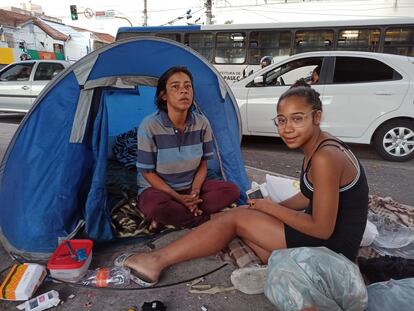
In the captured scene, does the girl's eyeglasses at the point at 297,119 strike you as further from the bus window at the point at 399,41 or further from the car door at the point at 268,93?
the bus window at the point at 399,41

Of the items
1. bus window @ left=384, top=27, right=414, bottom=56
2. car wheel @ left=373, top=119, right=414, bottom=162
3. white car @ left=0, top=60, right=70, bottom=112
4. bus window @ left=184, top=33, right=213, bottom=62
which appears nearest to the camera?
car wheel @ left=373, top=119, right=414, bottom=162

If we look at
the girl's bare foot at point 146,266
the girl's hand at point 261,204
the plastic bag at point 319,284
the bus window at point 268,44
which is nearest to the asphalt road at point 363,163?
the girl's hand at point 261,204

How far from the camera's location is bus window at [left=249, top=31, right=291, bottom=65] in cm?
846

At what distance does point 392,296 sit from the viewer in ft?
5.81

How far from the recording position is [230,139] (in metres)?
3.43

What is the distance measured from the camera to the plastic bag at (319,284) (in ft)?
5.47

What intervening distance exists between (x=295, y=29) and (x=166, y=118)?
661 cm

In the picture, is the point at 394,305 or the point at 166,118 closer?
the point at 394,305

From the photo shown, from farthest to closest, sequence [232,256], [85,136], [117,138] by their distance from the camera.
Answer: [117,138] < [85,136] < [232,256]

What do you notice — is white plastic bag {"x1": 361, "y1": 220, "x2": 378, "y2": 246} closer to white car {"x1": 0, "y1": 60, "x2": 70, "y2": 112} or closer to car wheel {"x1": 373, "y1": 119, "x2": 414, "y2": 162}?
car wheel {"x1": 373, "y1": 119, "x2": 414, "y2": 162}

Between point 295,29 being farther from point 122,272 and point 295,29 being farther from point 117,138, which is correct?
point 122,272

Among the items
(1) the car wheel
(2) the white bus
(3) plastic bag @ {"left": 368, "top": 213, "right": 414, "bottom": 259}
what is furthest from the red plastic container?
(2) the white bus

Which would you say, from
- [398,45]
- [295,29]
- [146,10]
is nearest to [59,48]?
[146,10]

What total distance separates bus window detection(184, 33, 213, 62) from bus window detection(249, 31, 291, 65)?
115cm
